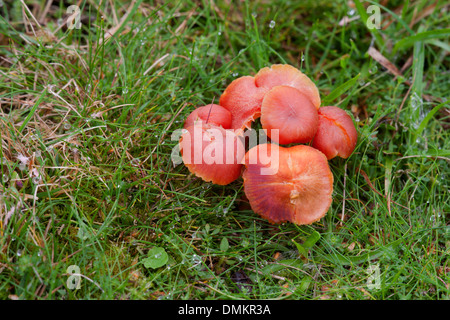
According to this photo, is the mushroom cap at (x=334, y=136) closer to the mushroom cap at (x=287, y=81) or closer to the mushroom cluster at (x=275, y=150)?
the mushroom cluster at (x=275, y=150)

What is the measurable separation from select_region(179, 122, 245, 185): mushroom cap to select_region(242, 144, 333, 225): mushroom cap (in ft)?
0.34

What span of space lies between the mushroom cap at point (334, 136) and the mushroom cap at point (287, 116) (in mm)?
115

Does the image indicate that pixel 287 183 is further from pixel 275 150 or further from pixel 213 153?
pixel 213 153

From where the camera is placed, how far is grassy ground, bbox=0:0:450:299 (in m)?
2.63

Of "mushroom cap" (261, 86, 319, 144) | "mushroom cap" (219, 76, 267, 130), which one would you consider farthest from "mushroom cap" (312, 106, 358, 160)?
"mushroom cap" (219, 76, 267, 130)

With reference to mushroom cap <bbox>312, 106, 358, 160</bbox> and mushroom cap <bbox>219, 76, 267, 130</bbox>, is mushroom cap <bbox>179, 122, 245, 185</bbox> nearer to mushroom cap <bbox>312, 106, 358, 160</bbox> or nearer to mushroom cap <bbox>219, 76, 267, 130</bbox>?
mushroom cap <bbox>219, 76, 267, 130</bbox>

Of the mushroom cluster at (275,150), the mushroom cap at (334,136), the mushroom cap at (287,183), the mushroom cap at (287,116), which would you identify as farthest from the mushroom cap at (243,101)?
the mushroom cap at (334,136)

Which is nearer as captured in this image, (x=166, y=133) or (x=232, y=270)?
(x=232, y=270)

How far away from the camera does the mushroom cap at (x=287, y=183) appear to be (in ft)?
8.48

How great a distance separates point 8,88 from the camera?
10.8 feet
